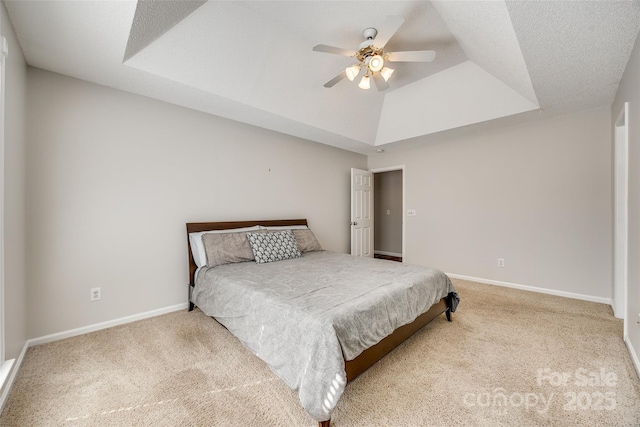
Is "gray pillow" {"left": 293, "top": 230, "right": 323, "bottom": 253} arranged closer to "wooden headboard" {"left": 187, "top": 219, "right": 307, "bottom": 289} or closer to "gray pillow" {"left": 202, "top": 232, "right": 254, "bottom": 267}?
"wooden headboard" {"left": 187, "top": 219, "right": 307, "bottom": 289}

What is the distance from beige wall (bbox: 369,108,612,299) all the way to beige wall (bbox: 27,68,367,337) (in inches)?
118

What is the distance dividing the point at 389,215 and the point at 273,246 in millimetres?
4167

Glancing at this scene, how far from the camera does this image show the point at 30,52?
2031mm

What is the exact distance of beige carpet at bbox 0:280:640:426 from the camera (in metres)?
1.46

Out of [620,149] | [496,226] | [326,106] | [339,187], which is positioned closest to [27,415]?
[326,106]

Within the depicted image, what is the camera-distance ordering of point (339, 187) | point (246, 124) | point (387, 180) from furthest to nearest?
point (387, 180) < point (339, 187) < point (246, 124)

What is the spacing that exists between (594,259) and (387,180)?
407 centimetres

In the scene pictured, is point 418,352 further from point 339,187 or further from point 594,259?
point 339,187

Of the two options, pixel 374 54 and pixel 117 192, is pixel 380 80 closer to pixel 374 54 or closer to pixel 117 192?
pixel 374 54

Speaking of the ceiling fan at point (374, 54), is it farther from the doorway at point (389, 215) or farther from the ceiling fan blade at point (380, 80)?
the doorway at point (389, 215)

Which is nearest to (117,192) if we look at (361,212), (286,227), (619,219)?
(286,227)

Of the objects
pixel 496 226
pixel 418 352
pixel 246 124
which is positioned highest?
pixel 246 124

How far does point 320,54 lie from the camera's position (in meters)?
2.84

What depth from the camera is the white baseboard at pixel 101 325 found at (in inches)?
88.2
